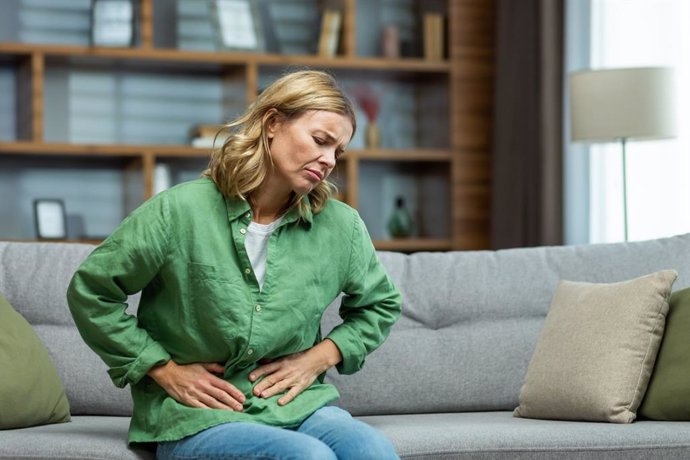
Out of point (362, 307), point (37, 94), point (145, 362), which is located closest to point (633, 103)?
point (362, 307)

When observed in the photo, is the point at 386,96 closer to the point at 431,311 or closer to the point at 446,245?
the point at 446,245

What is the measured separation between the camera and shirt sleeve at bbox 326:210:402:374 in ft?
7.30

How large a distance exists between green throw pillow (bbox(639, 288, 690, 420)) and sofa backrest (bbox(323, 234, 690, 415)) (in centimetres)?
25

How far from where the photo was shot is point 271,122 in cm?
212

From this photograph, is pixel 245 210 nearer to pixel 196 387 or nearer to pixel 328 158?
pixel 328 158

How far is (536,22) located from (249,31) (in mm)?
1251

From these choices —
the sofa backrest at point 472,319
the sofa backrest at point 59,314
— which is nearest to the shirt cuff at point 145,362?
the sofa backrest at point 59,314

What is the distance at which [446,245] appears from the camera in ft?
17.4

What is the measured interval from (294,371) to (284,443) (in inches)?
10.5

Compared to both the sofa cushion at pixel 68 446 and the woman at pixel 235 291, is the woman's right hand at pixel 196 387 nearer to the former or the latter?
the woman at pixel 235 291

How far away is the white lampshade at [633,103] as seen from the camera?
12.4ft

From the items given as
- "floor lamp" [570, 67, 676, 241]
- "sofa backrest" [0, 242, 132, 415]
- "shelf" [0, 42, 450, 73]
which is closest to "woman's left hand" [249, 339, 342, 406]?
"sofa backrest" [0, 242, 132, 415]

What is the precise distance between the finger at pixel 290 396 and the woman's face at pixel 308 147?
14.1 inches

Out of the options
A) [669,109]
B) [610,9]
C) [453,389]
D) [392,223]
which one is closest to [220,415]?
→ [453,389]
